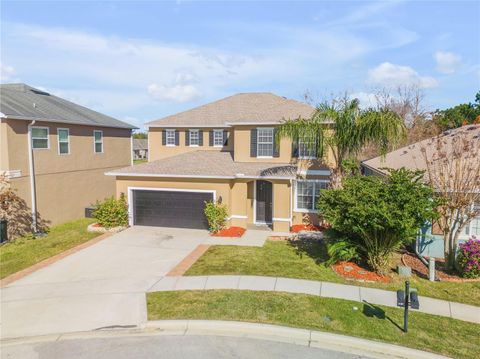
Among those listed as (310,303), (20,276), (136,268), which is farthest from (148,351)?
(20,276)

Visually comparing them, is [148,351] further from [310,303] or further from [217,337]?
[310,303]

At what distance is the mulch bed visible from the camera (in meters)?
11.2

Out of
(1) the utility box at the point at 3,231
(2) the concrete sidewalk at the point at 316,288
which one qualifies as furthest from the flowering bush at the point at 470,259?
(1) the utility box at the point at 3,231

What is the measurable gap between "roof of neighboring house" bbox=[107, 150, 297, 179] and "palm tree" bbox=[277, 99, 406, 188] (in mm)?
2377

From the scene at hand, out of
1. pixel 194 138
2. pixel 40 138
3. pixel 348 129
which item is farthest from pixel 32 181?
pixel 348 129

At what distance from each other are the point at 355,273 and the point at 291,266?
6.96ft

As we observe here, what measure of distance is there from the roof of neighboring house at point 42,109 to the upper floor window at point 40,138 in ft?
2.26

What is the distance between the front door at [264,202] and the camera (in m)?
18.0

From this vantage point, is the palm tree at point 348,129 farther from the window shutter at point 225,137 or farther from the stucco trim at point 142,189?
the window shutter at point 225,137

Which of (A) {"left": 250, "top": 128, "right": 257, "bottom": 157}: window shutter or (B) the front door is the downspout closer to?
(A) {"left": 250, "top": 128, "right": 257, "bottom": 157}: window shutter

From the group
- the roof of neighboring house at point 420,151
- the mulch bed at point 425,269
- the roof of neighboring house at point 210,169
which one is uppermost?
the roof of neighboring house at point 420,151

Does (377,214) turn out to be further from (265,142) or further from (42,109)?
(42,109)

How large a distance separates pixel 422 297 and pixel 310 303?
3.29 meters

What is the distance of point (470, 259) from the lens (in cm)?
1135
